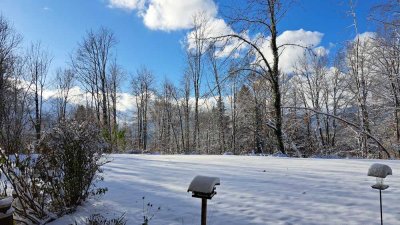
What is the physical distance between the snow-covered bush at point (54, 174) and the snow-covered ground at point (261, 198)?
0.94 ft

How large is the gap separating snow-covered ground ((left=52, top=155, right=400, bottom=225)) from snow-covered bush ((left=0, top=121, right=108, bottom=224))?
0.94ft

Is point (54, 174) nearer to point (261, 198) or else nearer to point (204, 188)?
point (204, 188)

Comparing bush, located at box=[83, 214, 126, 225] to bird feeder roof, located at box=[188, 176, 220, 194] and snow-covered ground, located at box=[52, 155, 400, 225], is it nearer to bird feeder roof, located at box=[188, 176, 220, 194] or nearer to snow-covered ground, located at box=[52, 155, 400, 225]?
snow-covered ground, located at box=[52, 155, 400, 225]

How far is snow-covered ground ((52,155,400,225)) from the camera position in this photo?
12.7 ft

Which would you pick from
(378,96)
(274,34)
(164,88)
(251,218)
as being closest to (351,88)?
(378,96)

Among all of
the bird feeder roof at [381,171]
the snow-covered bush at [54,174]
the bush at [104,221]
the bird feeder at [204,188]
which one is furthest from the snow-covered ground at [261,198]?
the bird feeder at [204,188]

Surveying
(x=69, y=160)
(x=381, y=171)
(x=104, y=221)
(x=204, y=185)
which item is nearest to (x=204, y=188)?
(x=204, y=185)

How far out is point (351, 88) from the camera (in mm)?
22094

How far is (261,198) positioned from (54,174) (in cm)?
288

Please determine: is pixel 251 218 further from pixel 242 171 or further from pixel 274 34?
pixel 274 34

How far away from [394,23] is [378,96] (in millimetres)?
10012

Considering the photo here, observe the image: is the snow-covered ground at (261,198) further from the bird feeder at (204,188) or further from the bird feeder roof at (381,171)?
the bird feeder at (204,188)

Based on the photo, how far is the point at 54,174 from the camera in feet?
15.1

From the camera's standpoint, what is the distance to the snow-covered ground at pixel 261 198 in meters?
3.86
